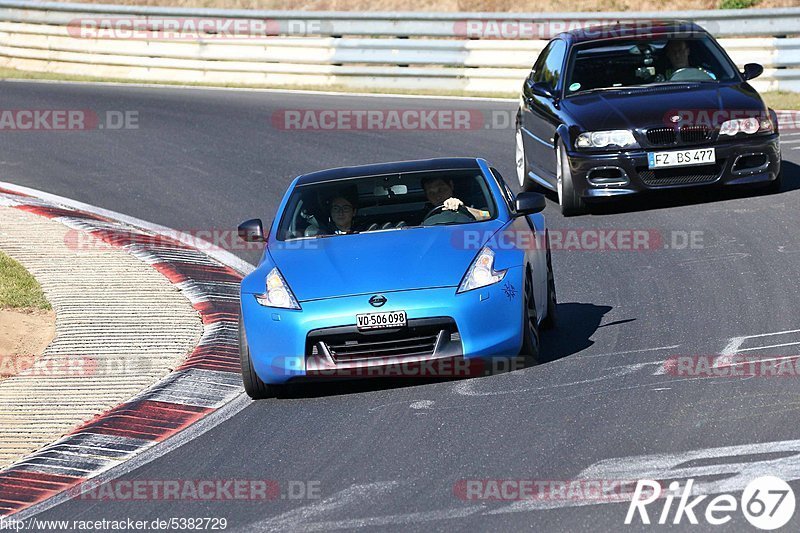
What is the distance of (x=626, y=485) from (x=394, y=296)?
8.11 feet

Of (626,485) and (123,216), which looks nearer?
(626,485)

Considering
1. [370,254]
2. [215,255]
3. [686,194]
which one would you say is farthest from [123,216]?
[370,254]

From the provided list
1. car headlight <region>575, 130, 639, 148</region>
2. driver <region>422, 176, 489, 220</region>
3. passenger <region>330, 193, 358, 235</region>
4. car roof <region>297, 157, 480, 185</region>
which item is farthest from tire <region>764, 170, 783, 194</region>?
passenger <region>330, 193, 358, 235</region>

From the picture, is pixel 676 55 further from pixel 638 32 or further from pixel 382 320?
pixel 382 320

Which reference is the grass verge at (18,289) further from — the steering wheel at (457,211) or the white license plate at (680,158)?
the white license plate at (680,158)

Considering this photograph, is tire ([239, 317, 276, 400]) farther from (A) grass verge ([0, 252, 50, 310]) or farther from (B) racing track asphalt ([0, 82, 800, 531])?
(A) grass verge ([0, 252, 50, 310])

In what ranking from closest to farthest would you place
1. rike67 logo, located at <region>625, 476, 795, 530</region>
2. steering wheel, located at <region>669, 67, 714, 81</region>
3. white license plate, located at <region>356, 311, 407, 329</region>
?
1. rike67 logo, located at <region>625, 476, 795, 530</region>
2. white license plate, located at <region>356, 311, 407, 329</region>
3. steering wheel, located at <region>669, 67, 714, 81</region>

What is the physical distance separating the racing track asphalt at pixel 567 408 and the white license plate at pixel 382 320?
1.35ft

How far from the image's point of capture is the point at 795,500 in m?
5.80

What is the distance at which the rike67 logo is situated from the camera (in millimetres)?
5676

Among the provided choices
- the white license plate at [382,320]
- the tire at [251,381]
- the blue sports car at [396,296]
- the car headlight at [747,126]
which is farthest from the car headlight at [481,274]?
the car headlight at [747,126]

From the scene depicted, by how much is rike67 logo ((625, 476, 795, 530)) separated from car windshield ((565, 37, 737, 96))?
343 inches

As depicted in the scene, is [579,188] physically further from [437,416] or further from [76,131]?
[76,131]

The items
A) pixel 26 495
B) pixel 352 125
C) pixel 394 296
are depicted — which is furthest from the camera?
pixel 352 125
